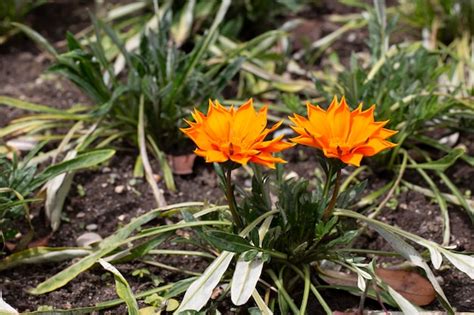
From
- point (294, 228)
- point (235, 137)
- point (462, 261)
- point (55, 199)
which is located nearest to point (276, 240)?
point (294, 228)

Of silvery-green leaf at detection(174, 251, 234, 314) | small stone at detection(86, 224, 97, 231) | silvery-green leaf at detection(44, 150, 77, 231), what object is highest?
silvery-green leaf at detection(174, 251, 234, 314)

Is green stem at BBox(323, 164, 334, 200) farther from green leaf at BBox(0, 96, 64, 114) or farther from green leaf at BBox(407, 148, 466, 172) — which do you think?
green leaf at BBox(0, 96, 64, 114)

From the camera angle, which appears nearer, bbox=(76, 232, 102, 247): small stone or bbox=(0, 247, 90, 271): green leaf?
bbox=(0, 247, 90, 271): green leaf

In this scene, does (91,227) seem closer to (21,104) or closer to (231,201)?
(21,104)

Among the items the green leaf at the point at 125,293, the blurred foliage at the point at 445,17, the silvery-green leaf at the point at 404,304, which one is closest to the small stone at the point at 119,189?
the green leaf at the point at 125,293

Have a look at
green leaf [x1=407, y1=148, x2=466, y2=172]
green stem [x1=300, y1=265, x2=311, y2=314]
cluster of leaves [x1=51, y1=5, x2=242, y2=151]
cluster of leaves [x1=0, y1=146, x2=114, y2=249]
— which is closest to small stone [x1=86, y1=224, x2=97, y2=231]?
cluster of leaves [x1=0, y1=146, x2=114, y2=249]

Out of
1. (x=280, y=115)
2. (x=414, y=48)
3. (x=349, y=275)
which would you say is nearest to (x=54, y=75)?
(x=280, y=115)
